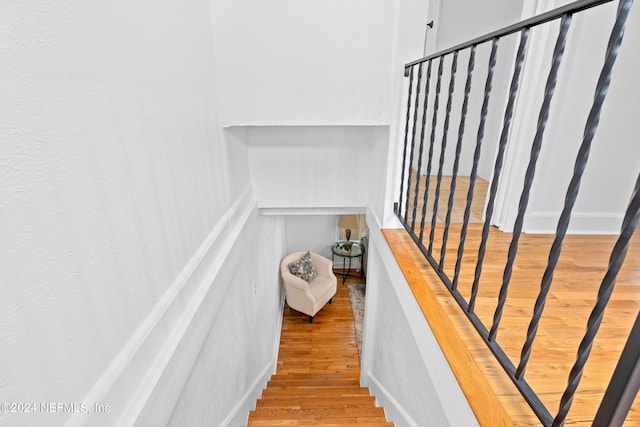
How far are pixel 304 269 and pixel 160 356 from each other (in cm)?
429

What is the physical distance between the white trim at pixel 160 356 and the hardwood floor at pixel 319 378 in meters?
1.69

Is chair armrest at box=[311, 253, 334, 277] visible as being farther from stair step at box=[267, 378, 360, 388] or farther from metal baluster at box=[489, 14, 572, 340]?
metal baluster at box=[489, 14, 572, 340]

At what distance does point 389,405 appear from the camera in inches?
100

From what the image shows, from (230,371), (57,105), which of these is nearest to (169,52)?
(57,105)

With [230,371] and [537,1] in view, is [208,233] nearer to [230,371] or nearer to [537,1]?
[230,371]

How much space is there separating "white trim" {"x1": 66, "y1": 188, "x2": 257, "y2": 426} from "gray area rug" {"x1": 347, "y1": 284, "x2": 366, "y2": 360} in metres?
3.71

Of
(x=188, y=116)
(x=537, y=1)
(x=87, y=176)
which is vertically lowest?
(x=87, y=176)

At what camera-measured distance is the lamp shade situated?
6.27 metres

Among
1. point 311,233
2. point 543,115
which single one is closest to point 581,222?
point 543,115

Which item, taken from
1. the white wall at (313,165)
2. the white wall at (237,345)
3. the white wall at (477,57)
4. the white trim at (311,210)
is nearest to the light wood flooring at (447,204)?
the white wall at (477,57)

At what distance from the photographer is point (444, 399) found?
1.18 m

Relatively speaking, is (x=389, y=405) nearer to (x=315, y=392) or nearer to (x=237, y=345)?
(x=315, y=392)

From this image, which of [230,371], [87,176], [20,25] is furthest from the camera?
[230,371]

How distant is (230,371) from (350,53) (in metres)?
2.25
